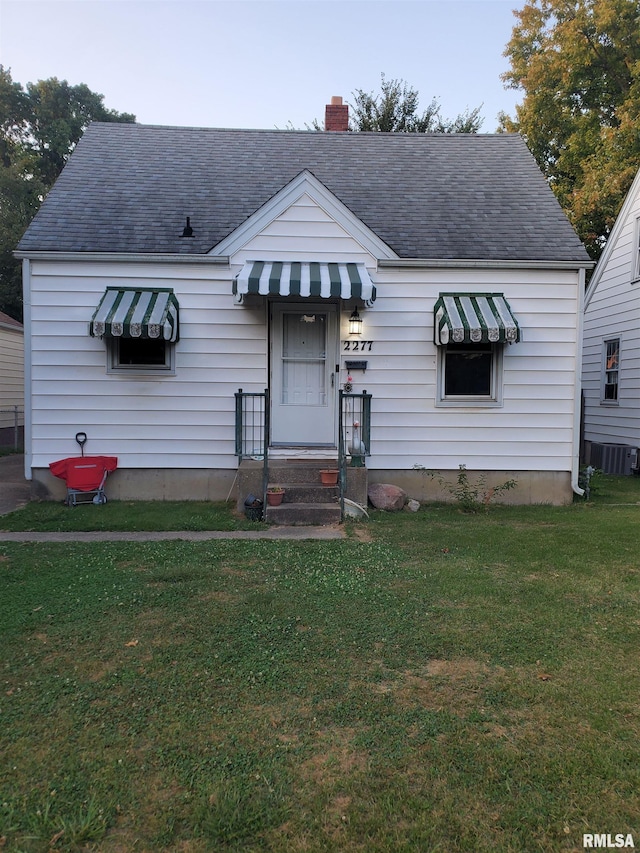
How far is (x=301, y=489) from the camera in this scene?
23.4ft

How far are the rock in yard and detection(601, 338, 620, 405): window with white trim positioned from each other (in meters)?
7.95

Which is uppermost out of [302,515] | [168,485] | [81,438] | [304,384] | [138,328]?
[138,328]

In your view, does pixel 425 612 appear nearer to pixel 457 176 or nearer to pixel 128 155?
pixel 457 176

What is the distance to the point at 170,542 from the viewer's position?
5953mm

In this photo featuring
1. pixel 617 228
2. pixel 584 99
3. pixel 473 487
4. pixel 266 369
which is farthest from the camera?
pixel 584 99

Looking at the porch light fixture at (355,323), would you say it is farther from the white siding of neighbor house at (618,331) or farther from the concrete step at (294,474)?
the white siding of neighbor house at (618,331)

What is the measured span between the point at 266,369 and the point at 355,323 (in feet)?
4.90

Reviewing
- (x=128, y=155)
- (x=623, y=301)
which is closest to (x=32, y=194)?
(x=128, y=155)

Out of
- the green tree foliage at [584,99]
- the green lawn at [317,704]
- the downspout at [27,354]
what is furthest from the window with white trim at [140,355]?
the green tree foliage at [584,99]

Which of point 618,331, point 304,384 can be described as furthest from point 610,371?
point 304,384

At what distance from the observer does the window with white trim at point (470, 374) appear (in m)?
8.33

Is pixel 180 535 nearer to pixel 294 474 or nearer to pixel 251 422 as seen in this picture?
pixel 294 474

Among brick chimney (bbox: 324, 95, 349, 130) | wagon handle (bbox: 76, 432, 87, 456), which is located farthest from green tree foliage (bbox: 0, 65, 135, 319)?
wagon handle (bbox: 76, 432, 87, 456)

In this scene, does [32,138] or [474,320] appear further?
[32,138]
